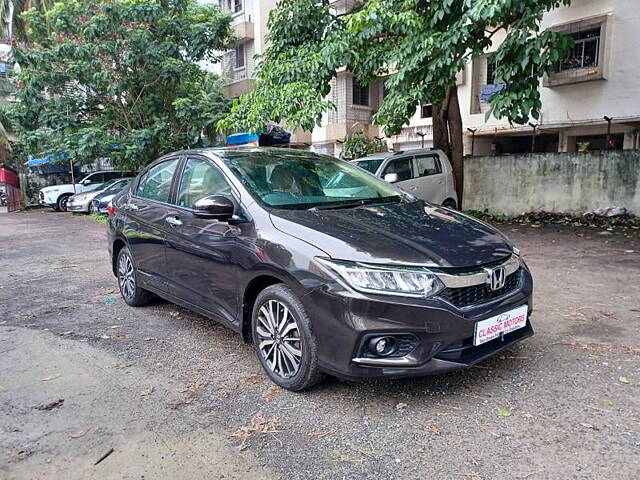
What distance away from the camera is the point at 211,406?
299 cm

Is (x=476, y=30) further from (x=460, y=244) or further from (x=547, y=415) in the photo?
(x=547, y=415)

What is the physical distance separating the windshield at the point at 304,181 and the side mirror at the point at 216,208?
0.20 m

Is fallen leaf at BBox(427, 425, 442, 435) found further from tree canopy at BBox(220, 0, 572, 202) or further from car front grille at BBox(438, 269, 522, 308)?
tree canopy at BBox(220, 0, 572, 202)

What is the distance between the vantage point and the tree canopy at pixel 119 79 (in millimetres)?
13828

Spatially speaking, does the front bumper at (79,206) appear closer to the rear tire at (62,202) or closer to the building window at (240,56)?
the rear tire at (62,202)

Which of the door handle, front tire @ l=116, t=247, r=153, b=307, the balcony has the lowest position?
front tire @ l=116, t=247, r=153, b=307

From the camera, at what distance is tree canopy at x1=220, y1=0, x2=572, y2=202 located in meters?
7.26

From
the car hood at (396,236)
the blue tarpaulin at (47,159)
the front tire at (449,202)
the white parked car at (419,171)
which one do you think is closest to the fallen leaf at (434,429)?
the car hood at (396,236)

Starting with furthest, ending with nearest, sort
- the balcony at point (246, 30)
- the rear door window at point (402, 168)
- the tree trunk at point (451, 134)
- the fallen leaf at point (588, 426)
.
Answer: the balcony at point (246, 30), the tree trunk at point (451, 134), the rear door window at point (402, 168), the fallen leaf at point (588, 426)

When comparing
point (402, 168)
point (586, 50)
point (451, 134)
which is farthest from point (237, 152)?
point (586, 50)

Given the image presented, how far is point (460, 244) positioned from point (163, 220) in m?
2.56

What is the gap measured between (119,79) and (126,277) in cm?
1146

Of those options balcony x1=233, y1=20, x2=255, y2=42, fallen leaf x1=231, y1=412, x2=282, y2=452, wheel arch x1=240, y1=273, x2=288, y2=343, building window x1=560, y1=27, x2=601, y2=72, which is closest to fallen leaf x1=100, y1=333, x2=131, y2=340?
wheel arch x1=240, y1=273, x2=288, y2=343

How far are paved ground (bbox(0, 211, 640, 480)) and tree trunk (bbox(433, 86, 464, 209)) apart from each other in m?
7.41
